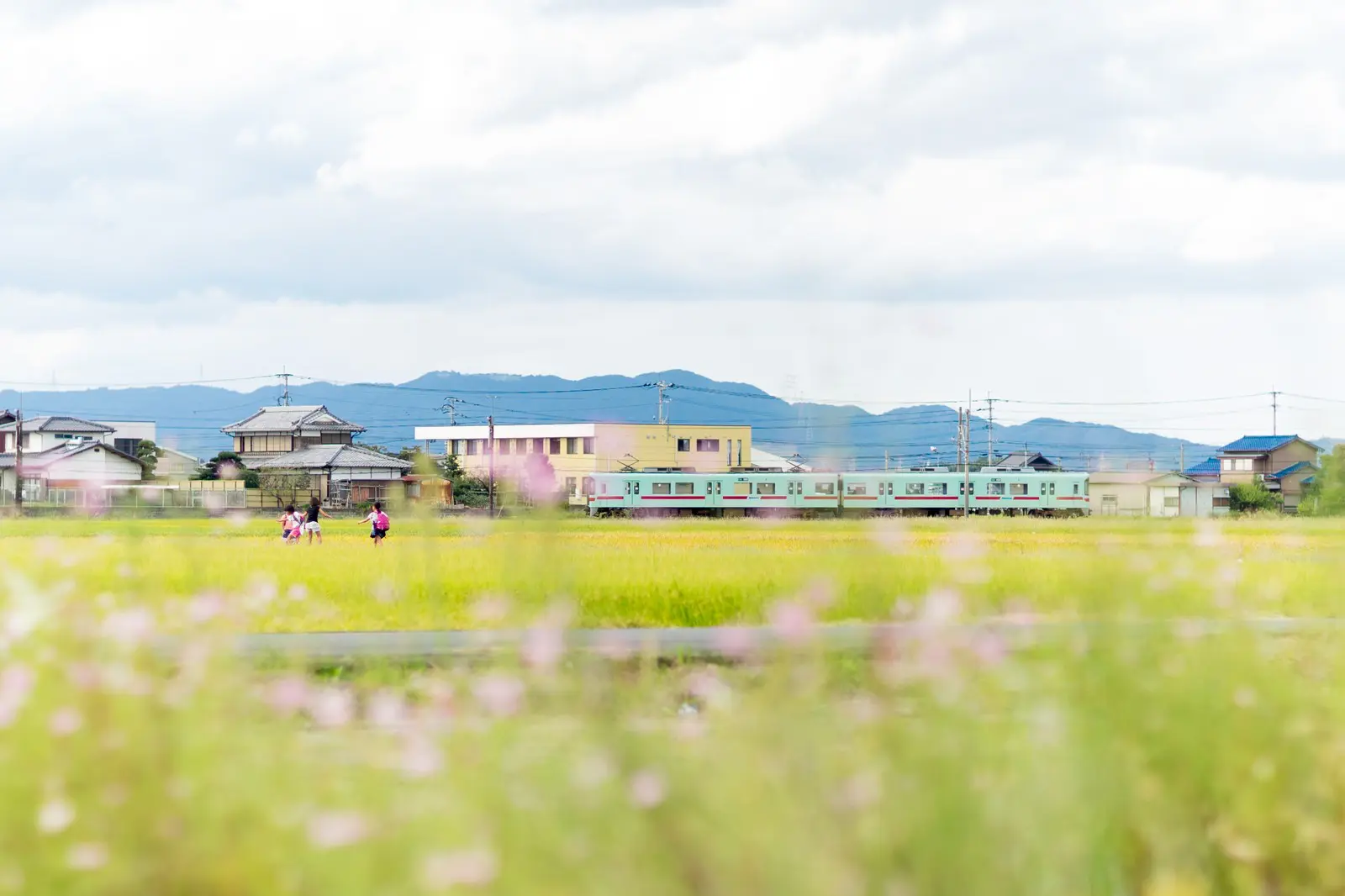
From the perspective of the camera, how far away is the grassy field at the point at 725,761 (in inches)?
109

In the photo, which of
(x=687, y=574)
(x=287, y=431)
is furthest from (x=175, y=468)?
(x=287, y=431)

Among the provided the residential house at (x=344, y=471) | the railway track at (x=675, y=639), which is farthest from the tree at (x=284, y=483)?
the railway track at (x=675, y=639)

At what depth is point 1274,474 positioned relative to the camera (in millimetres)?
68812

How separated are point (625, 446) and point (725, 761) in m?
60.0

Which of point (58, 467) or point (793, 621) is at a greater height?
point (793, 621)

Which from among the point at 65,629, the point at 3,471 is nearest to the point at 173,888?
the point at 65,629

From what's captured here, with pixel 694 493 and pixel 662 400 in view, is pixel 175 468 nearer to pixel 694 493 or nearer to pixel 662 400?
pixel 694 493

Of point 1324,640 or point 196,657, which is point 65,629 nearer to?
point 196,657

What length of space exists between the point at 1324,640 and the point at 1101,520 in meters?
1.98

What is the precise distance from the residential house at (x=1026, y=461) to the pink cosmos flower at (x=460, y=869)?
78.8m

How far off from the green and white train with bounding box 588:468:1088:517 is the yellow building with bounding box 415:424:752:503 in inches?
418

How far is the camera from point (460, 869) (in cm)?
240

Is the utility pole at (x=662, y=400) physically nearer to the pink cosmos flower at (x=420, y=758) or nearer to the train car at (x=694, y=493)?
the train car at (x=694, y=493)

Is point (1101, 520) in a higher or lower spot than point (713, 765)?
higher
